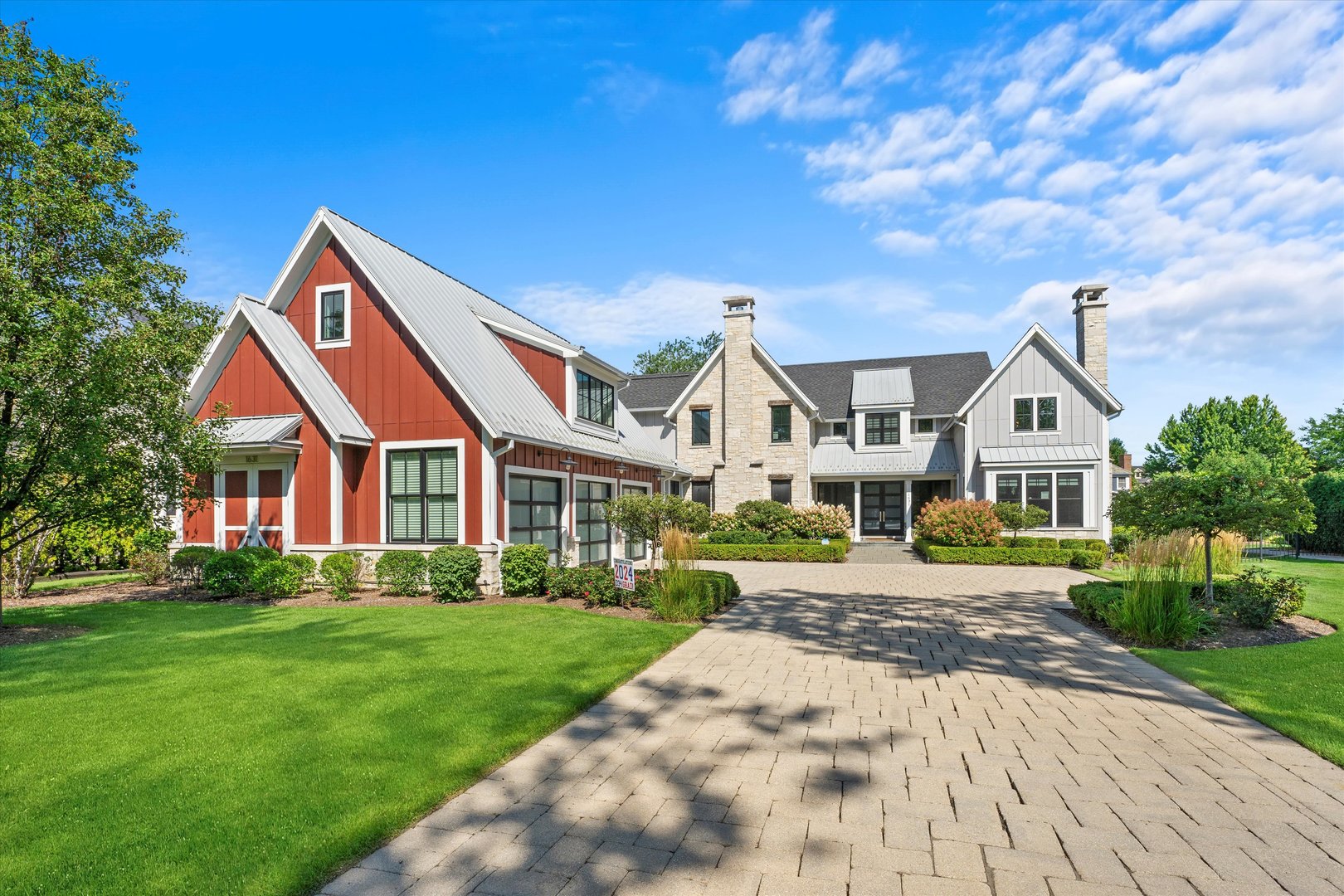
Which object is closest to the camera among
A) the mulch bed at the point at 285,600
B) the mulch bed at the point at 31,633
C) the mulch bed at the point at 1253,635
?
the mulch bed at the point at 1253,635

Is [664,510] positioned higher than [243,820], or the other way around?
[664,510]

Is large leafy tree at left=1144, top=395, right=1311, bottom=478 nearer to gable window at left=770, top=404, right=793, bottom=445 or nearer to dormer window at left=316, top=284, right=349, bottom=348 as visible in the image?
gable window at left=770, top=404, right=793, bottom=445

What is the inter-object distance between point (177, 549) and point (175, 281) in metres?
7.17

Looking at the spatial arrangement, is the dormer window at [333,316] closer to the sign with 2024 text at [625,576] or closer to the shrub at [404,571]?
the shrub at [404,571]

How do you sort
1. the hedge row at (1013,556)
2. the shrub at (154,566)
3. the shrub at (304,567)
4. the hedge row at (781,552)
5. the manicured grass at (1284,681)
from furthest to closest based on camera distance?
the hedge row at (781,552) → the hedge row at (1013,556) → the shrub at (154,566) → the shrub at (304,567) → the manicured grass at (1284,681)

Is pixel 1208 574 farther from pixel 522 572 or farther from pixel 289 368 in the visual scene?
pixel 289 368

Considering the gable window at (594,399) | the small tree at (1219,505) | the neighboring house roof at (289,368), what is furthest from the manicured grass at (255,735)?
the gable window at (594,399)

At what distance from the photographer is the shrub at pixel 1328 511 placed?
26125 millimetres

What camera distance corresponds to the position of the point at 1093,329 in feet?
86.1

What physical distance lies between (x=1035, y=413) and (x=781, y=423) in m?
9.70

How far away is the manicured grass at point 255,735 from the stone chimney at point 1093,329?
23.6m

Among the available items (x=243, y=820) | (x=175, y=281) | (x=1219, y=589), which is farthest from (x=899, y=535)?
(x=243, y=820)

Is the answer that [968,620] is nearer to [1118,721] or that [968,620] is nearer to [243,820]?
[1118,721]

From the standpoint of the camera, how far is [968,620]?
36.4ft
